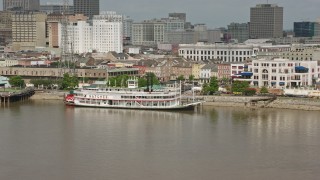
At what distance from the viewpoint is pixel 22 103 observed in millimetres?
17359

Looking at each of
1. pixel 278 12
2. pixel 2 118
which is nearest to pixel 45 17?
pixel 278 12

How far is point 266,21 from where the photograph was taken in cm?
4931

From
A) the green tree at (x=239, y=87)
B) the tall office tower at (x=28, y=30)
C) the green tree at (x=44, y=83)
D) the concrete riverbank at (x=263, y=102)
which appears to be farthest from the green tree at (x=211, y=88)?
the tall office tower at (x=28, y=30)

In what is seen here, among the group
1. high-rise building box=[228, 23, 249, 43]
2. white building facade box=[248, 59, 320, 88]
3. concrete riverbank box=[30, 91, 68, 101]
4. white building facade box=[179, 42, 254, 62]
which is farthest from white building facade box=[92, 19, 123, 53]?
high-rise building box=[228, 23, 249, 43]

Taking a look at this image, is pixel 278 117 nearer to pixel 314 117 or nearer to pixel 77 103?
pixel 314 117

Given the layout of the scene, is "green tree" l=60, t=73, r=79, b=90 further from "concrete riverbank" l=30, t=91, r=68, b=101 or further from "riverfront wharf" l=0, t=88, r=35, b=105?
"riverfront wharf" l=0, t=88, r=35, b=105

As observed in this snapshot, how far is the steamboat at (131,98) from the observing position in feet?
51.5

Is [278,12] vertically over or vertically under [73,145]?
over

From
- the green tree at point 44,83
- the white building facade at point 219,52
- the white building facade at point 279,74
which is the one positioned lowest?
the green tree at point 44,83

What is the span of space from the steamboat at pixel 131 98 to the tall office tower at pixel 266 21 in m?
33.6

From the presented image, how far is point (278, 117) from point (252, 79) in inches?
193

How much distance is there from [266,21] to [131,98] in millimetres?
34749

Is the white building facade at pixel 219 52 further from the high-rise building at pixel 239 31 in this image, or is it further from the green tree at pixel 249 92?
the high-rise building at pixel 239 31

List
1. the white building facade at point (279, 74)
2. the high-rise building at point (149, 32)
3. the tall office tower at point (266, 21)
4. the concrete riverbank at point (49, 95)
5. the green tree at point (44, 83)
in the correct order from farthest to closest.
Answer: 1. the tall office tower at point (266, 21)
2. the high-rise building at point (149, 32)
3. the green tree at point (44, 83)
4. the white building facade at point (279, 74)
5. the concrete riverbank at point (49, 95)
